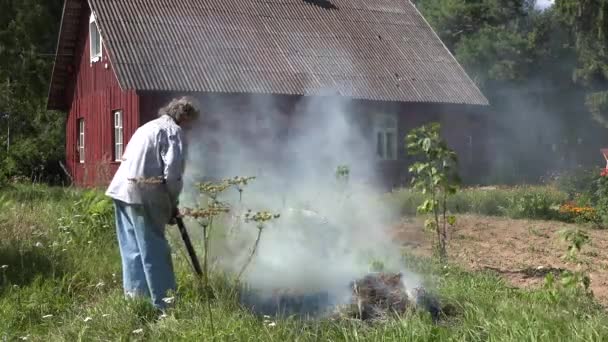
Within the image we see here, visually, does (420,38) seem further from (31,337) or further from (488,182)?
(31,337)

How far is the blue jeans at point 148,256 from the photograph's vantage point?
5.42 metres

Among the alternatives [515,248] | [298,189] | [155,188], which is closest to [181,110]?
[155,188]

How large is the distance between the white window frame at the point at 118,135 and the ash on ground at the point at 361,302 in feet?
47.0

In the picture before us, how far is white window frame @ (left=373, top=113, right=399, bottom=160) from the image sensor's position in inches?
809

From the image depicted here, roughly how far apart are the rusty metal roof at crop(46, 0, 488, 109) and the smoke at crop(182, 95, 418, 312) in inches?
24.9

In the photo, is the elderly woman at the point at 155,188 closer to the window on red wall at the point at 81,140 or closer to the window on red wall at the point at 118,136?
the window on red wall at the point at 118,136

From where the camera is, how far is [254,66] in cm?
1889

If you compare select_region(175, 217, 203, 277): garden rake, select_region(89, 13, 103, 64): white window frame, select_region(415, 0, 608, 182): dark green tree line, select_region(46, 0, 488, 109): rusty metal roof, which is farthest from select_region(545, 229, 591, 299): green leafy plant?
select_region(415, 0, 608, 182): dark green tree line

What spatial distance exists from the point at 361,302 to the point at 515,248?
4450 millimetres

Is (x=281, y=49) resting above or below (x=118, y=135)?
above

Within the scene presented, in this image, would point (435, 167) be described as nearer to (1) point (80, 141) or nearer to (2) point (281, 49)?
(2) point (281, 49)

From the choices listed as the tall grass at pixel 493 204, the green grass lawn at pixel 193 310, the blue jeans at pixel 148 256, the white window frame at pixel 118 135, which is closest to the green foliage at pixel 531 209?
the tall grass at pixel 493 204

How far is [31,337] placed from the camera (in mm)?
5180

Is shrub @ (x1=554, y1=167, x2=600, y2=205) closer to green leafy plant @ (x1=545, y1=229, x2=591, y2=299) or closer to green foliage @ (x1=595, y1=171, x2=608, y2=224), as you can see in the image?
green foliage @ (x1=595, y1=171, x2=608, y2=224)
